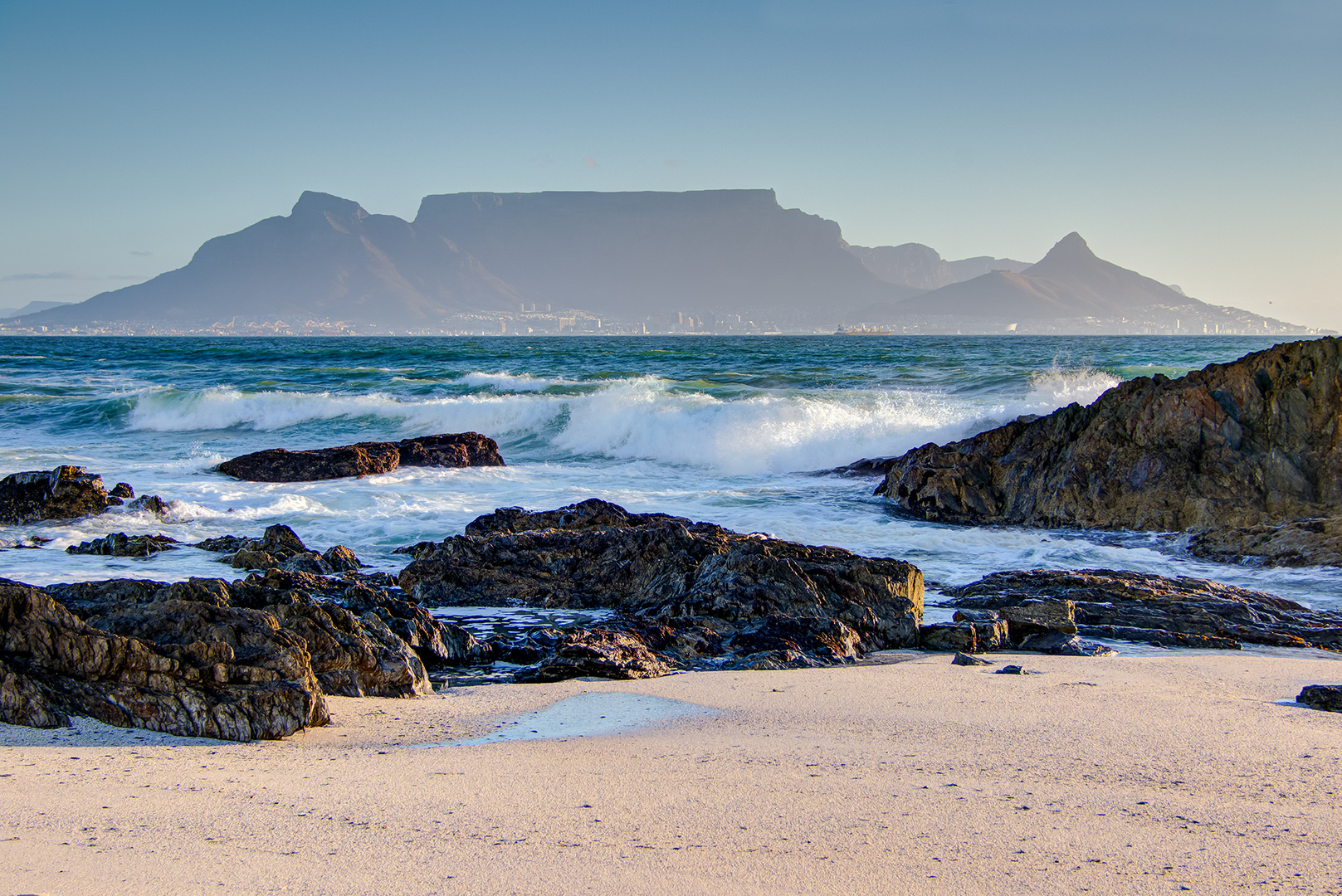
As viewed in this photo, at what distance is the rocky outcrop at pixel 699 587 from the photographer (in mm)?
4715

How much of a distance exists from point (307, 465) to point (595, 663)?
9032mm

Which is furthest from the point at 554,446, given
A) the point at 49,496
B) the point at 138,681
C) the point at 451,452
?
the point at 138,681

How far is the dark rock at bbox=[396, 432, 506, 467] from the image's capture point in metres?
13.1

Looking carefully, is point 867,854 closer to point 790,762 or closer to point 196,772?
point 790,762

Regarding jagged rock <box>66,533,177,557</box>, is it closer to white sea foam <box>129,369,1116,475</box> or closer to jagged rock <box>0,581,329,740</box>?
jagged rock <box>0,581,329,740</box>

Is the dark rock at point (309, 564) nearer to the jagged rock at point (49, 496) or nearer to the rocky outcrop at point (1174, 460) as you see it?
the jagged rock at point (49, 496)

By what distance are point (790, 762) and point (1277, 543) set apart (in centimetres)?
631

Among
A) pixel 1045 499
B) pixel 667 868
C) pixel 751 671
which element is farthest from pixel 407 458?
pixel 667 868

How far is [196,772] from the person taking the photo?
263 centimetres

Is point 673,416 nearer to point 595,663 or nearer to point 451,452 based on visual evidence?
point 451,452

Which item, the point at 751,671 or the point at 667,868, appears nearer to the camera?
the point at 667,868

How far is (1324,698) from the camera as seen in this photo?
3.55 metres

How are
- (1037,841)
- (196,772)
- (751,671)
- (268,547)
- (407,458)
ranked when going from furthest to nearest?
(407,458), (268,547), (751,671), (196,772), (1037,841)

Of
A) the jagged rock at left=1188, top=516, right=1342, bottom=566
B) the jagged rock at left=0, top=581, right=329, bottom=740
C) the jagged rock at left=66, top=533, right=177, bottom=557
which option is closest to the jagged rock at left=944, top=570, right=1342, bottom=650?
the jagged rock at left=1188, top=516, right=1342, bottom=566
